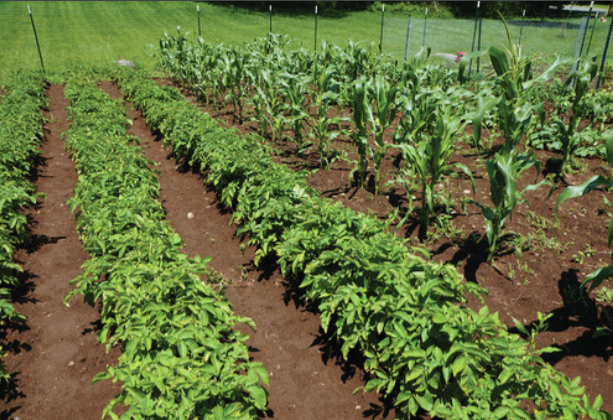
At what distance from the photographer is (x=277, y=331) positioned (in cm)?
379

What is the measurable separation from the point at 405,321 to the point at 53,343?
112 inches

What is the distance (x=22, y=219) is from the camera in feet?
15.0

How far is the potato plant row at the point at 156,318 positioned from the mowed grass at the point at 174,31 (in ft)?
36.9

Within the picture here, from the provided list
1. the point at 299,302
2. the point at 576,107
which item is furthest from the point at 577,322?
the point at 576,107

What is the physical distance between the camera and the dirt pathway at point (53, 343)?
316cm

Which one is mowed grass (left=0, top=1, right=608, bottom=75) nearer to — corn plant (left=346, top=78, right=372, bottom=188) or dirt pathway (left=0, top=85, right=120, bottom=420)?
corn plant (left=346, top=78, right=372, bottom=188)

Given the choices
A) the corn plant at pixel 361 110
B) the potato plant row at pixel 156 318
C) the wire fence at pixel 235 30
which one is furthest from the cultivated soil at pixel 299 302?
the wire fence at pixel 235 30

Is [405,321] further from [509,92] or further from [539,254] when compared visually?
[509,92]

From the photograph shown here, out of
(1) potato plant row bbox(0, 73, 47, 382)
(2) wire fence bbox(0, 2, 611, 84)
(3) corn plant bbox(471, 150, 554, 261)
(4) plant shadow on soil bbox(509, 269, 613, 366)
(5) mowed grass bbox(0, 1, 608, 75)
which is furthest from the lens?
(5) mowed grass bbox(0, 1, 608, 75)

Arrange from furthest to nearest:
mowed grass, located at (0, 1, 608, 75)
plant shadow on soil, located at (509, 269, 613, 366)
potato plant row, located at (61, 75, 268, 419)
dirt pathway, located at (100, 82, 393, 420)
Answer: mowed grass, located at (0, 1, 608, 75), plant shadow on soil, located at (509, 269, 613, 366), dirt pathway, located at (100, 82, 393, 420), potato plant row, located at (61, 75, 268, 419)

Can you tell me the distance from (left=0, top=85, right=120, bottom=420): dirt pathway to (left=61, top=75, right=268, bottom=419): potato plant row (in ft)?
0.86

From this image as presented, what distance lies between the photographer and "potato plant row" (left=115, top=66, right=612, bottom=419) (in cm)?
234

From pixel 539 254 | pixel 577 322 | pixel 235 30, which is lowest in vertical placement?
pixel 577 322

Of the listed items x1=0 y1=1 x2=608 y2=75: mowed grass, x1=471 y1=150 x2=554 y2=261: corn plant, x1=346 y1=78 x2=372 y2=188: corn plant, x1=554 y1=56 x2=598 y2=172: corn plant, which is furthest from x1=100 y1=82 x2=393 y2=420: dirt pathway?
x1=0 y1=1 x2=608 y2=75: mowed grass
